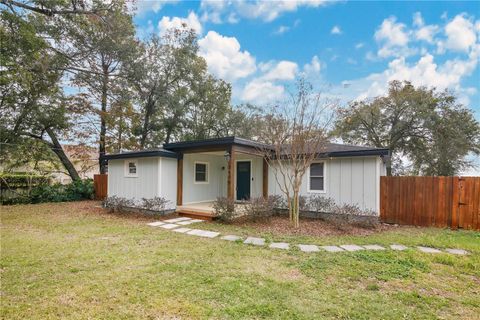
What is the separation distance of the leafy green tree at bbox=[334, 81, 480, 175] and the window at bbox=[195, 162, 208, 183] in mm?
7456

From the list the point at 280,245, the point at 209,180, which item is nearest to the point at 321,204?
the point at 280,245

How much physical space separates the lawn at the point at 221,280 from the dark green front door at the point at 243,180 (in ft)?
17.2

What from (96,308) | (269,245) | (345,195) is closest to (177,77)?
(345,195)

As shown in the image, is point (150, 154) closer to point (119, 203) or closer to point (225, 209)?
point (119, 203)

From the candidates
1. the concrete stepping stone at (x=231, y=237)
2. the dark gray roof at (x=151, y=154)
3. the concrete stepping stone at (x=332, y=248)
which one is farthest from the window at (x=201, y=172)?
the concrete stepping stone at (x=332, y=248)

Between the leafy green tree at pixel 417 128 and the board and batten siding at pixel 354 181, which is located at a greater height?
the leafy green tree at pixel 417 128

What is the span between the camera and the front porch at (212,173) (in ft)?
27.9

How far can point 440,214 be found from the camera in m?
7.58

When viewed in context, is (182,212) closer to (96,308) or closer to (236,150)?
(236,150)

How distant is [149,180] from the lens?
9.16 meters

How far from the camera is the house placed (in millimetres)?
8172

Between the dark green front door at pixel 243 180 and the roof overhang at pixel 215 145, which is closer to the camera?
the roof overhang at pixel 215 145

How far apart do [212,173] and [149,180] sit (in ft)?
10.4

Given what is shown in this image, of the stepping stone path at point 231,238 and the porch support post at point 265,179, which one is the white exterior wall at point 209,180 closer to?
the porch support post at point 265,179
